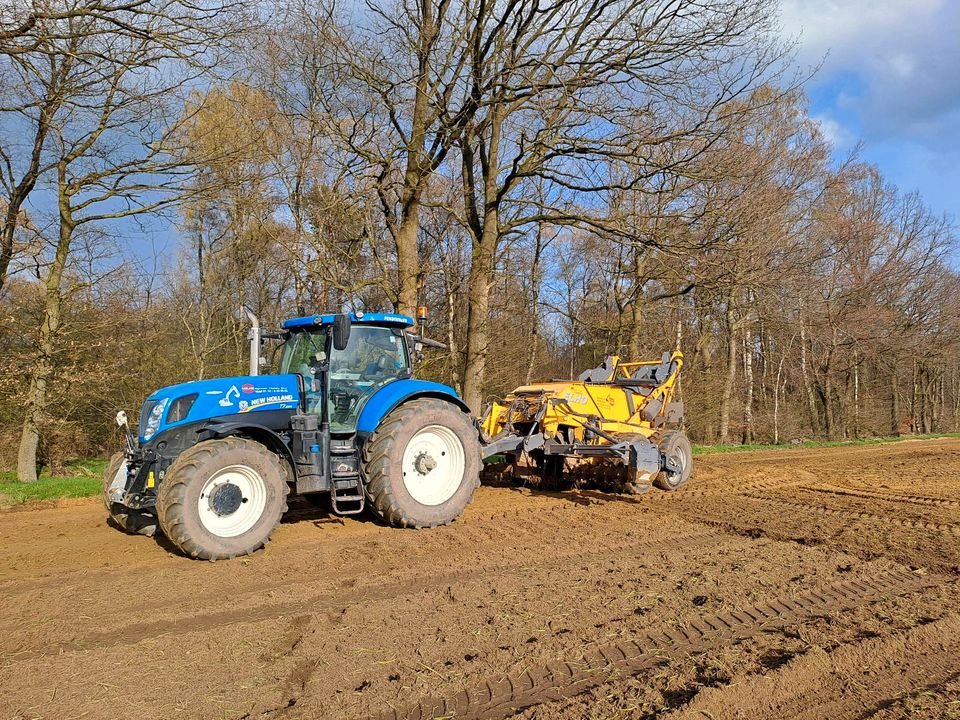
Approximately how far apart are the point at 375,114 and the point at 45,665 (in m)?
10.2

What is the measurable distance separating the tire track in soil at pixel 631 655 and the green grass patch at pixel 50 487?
24.2 feet

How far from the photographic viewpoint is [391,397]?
23.5 ft

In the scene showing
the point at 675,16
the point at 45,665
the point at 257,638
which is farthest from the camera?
the point at 675,16

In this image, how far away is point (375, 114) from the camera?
12.1 m

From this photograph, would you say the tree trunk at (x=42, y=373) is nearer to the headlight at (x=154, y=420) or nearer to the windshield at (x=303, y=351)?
the windshield at (x=303, y=351)

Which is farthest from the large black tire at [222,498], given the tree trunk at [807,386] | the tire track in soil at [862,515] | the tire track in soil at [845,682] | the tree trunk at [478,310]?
the tree trunk at [807,386]

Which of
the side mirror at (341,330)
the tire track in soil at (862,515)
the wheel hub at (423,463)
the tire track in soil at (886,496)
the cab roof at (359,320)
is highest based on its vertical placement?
the cab roof at (359,320)

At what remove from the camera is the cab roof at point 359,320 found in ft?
23.7

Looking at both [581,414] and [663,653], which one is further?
[581,414]

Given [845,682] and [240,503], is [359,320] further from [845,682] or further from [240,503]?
[845,682]

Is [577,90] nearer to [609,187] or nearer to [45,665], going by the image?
[609,187]

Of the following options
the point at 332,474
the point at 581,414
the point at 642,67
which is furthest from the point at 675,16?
the point at 332,474

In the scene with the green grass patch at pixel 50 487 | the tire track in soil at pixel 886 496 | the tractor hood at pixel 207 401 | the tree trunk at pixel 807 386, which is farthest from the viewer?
the tree trunk at pixel 807 386

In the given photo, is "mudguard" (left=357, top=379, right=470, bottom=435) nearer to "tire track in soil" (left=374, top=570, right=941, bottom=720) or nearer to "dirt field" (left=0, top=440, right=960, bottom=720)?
"dirt field" (left=0, top=440, right=960, bottom=720)
